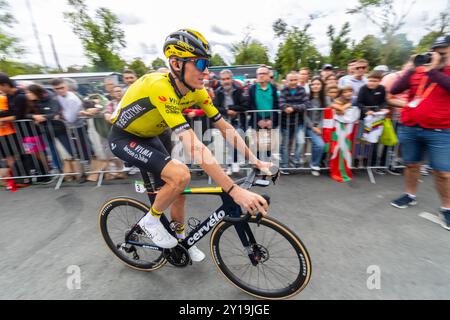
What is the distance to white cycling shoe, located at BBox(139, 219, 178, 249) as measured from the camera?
7.64ft

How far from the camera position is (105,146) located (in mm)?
5406

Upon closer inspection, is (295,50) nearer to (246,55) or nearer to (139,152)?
(246,55)

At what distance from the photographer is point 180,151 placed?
4.50 meters

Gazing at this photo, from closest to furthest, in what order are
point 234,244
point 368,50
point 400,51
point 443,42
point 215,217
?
point 215,217 < point 234,244 < point 443,42 < point 400,51 < point 368,50

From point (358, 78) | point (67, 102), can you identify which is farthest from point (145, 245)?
point (358, 78)

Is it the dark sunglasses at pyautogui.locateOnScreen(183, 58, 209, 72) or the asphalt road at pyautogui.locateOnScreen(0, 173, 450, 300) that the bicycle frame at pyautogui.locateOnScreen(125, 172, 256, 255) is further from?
the dark sunglasses at pyautogui.locateOnScreen(183, 58, 209, 72)

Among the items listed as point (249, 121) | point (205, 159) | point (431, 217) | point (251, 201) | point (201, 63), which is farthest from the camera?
point (249, 121)

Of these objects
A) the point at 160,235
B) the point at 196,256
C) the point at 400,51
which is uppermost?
the point at 400,51

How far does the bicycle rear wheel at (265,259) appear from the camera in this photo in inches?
82.7

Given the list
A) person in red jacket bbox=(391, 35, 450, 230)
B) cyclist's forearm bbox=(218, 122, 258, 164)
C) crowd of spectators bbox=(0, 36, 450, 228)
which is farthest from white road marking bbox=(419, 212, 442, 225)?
cyclist's forearm bbox=(218, 122, 258, 164)

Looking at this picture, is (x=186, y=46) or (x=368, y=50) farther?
(x=368, y=50)

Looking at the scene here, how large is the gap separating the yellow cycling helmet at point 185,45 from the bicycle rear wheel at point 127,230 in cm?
153

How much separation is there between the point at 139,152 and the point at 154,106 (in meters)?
0.46

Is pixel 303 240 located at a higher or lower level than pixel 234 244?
lower
